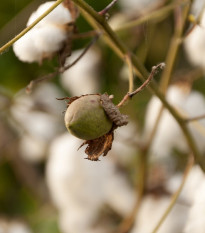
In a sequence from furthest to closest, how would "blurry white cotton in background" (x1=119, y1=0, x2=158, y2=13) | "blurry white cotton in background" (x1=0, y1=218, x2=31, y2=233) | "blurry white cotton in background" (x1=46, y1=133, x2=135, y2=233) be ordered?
1. "blurry white cotton in background" (x1=0, y1=218, x2=31, y2=233)
2. "blurry white cotton in background" (x1=119, y1=0, x2=158, y2=13)
3. "blurry white cotton in background" (x1=46, y1=133, x2=135, y2=233)

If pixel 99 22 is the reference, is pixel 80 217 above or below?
above

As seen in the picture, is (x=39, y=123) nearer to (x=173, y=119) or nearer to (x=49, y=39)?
(x=173, y=119)

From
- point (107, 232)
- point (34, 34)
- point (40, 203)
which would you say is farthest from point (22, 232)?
point (34, 34)

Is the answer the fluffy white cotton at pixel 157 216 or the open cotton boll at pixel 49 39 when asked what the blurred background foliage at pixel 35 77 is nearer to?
the fluffy white cotton at pixel 157 216

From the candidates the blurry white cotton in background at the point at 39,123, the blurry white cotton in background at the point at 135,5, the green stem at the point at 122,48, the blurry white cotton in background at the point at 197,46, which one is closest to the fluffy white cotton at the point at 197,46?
the blurry white cotton in background at the point at 197,46

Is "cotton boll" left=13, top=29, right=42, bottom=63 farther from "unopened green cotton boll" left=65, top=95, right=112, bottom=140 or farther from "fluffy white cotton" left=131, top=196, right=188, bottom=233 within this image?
"fluffy white cotton" left=131, top=196, right=188, bottom=233

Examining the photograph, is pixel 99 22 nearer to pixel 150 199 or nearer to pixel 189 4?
pixel 189 4

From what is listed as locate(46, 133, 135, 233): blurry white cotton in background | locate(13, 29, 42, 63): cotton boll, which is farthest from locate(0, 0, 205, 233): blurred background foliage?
locate(13, 29, 42, 63): cotton boll
